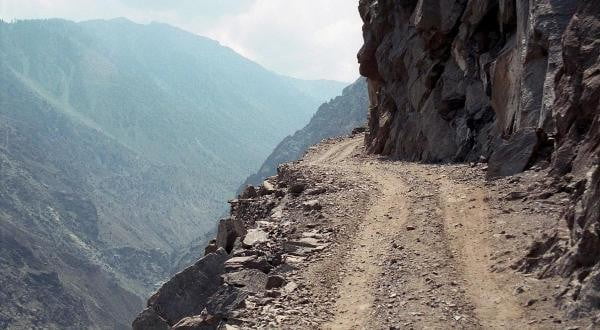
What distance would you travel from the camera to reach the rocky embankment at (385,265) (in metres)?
12.9

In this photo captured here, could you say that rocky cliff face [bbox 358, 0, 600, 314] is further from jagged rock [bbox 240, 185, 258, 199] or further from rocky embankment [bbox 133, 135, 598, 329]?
jagged rock [bbox 240, 185, 258, 199]

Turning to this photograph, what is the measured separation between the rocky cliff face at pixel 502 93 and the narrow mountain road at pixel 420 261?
0.84m

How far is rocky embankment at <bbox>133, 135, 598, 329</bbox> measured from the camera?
42.2 feet

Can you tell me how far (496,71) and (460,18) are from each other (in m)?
8.96

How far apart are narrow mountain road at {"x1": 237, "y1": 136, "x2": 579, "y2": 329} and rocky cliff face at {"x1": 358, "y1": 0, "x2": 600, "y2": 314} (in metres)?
0.84

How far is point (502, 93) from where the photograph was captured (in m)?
26.2

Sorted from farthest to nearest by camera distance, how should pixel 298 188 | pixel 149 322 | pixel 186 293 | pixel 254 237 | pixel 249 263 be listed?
pixel 298 188 < pixel 254 237 < pixel 149 322 < pixel 186 293 < pixel 249 263

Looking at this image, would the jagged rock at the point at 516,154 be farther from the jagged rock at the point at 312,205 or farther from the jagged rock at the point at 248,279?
the jagged rock at the point at 248,279

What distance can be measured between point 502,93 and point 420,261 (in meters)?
13.1

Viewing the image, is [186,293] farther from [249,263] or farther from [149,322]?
[249,263]

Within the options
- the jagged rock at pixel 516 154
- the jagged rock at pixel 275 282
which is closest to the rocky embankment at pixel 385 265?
the jagged rock at pixel 275 282

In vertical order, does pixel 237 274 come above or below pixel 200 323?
above

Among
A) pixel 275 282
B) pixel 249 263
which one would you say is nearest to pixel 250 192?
pixel 249 263

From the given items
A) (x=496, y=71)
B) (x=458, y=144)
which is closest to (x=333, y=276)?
(x=496, y=71)
